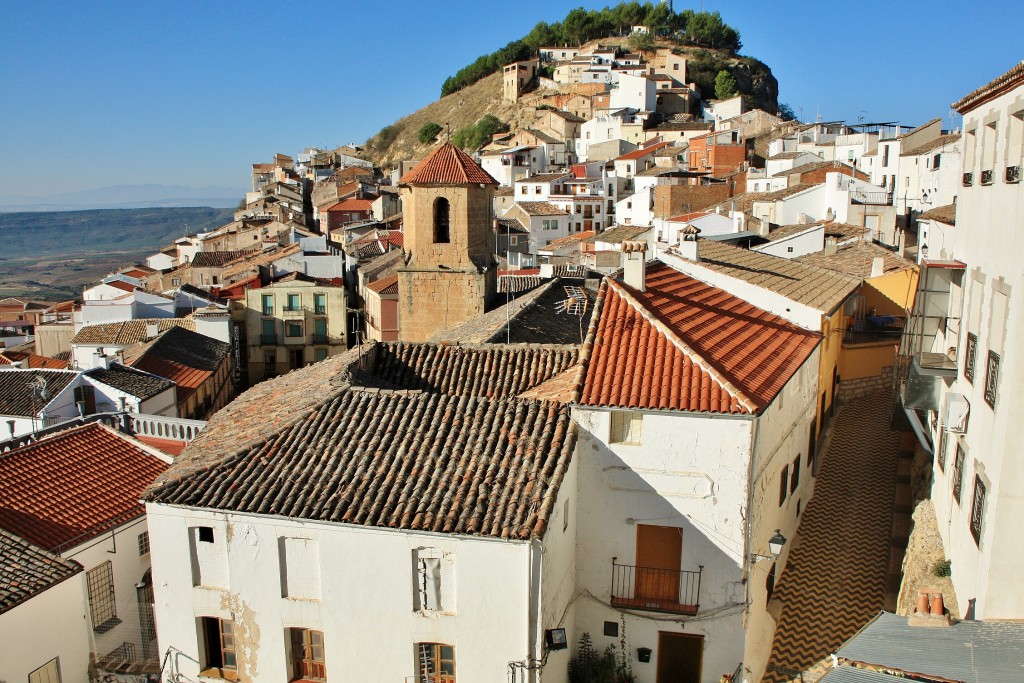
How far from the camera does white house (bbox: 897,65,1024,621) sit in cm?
863

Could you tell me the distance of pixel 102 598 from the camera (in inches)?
582

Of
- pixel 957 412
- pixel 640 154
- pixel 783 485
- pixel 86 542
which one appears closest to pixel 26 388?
pixel 86 542

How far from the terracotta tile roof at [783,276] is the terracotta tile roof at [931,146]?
1826 cm

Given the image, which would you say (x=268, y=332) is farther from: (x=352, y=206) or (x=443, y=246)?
(x=352, y=206)

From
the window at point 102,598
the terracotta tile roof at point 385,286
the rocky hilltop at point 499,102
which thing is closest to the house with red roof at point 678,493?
the window at point 102,598

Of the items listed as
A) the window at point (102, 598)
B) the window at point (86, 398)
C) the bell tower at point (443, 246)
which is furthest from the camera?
the window at point (86, 398)

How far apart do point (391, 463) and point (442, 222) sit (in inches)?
629

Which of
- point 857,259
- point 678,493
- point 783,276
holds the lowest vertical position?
point 678,493

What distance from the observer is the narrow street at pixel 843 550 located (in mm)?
13263

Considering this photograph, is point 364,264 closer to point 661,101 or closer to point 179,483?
point 179,483

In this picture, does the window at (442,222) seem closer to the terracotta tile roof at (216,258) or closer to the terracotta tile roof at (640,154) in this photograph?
the terracotta tile roof at (216,258)

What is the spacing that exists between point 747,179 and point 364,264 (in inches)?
921

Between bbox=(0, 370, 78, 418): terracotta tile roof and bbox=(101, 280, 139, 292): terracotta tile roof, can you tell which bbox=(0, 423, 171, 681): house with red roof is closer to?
bbox=(0, 370, 78, 418): terracotta tile roof

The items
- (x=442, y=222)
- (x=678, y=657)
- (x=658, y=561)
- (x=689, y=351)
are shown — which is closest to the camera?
(x=658, y=561)
